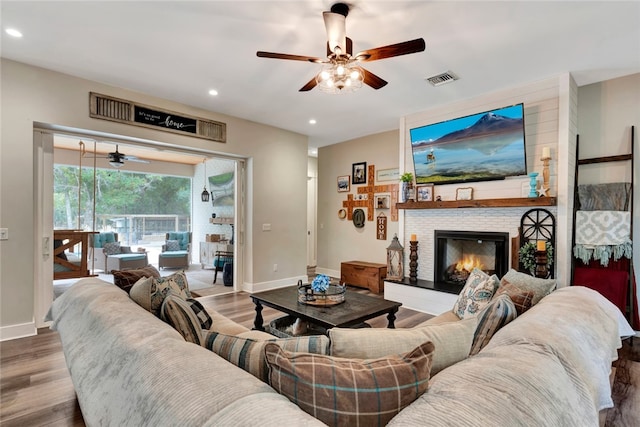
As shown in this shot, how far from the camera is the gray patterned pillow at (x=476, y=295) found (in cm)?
221

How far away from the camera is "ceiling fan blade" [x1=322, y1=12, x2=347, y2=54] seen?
2127 millimetres

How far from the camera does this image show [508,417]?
0.73m

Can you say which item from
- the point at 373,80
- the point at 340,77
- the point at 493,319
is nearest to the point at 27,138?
the point at 340,77

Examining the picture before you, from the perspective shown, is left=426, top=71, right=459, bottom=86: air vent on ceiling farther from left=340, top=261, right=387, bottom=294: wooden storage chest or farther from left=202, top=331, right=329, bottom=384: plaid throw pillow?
left=202, top=331, right=329, bottom=384: plaid throw pillow

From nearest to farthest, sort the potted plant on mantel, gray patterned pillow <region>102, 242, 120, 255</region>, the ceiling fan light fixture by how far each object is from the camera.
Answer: the ceiling fan light fixture
the potted plant on mantel
gray patterned pillow <region>102, 242, 120, 255</region>

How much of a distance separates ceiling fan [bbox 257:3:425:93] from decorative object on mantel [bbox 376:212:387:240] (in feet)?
10.4

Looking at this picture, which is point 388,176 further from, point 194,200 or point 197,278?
point 194,200

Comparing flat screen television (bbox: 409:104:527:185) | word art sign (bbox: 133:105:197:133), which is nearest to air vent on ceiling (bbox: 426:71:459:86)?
flat screen television (bbox: 409:104:527:185)

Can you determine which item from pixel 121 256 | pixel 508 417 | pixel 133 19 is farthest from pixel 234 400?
pixel 121 256

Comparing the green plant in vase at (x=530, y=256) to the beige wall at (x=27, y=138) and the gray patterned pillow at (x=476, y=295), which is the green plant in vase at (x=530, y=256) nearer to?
the gray patterned pillow at (x=476, y=295)

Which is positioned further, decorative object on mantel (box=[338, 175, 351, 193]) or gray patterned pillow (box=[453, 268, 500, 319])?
decorative object on mantel (box=[338, 175, 351, 193])

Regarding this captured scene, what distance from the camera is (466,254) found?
4246mm

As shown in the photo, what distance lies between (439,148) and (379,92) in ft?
3.75

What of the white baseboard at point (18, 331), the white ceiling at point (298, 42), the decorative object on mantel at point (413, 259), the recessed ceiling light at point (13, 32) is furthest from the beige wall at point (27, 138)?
the decorative object on mantel at point (413, 259)
